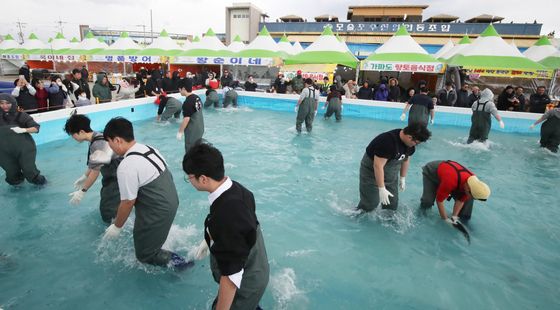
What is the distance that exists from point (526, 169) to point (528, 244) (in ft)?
13.1

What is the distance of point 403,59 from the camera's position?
36.1 feet

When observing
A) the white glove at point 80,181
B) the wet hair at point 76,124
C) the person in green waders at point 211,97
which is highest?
the wet hair at point 76,124

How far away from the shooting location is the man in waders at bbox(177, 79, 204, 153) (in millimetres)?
5609

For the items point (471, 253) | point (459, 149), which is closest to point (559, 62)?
point (459, 149)

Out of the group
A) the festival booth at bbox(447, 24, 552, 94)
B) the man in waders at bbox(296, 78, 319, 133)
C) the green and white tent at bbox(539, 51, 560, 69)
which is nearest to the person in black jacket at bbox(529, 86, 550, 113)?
the green and white tent at bbox(539, 51, 560, 69)

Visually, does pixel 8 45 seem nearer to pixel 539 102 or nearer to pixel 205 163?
pixel 205 163

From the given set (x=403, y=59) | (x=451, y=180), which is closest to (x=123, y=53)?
(x=403, y=59)

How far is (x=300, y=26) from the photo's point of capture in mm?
29562

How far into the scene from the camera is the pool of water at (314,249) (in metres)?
3.02

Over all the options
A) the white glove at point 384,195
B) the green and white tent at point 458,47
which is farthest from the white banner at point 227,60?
the white glove at point 384,195

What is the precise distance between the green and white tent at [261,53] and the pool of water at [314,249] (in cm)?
784

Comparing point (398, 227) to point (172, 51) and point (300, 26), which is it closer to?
point (172, 51)

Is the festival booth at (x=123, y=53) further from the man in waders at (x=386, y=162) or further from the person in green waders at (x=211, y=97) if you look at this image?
the man in waders at (x=386, y=162)

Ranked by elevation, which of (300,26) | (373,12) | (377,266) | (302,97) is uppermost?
(373,12)
